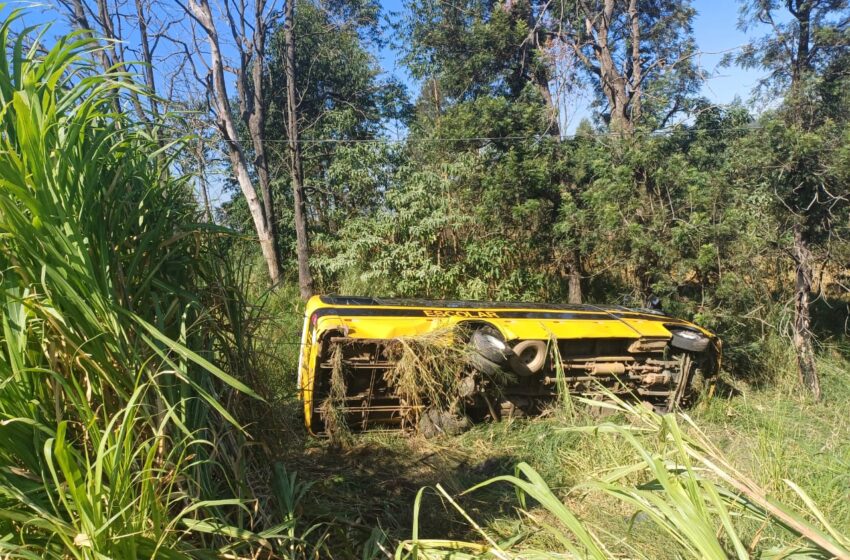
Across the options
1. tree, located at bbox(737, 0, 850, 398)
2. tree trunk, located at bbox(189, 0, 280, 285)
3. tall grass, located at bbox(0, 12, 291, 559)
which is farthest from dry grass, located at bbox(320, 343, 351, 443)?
tree trunk, located at bbox(189, 0, 280, 285)

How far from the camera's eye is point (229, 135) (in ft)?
45.5

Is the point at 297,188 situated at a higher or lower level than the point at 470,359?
higher

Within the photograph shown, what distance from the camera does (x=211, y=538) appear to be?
1.69 meters

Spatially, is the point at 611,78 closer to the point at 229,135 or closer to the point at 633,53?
the point at 633,53

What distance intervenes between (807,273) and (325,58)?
45.2 feet

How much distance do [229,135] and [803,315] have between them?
1258 centimetres

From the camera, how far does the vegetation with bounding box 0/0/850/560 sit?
4.82 feet

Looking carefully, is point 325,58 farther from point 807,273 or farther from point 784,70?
point 807,273

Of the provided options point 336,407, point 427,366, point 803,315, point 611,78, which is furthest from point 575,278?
A: point 336,407

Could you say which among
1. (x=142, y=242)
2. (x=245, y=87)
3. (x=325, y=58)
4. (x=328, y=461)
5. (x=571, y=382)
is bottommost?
(x=328, y=461)

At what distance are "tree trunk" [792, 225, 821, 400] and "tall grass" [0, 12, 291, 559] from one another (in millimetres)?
7406

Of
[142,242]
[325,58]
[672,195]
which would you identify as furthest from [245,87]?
[142,242]

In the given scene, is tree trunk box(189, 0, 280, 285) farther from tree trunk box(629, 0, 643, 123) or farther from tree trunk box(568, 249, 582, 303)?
tree trunk box(629, 0, 643, 123)

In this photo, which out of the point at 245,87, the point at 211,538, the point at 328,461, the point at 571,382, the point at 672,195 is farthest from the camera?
the point at 245,87
